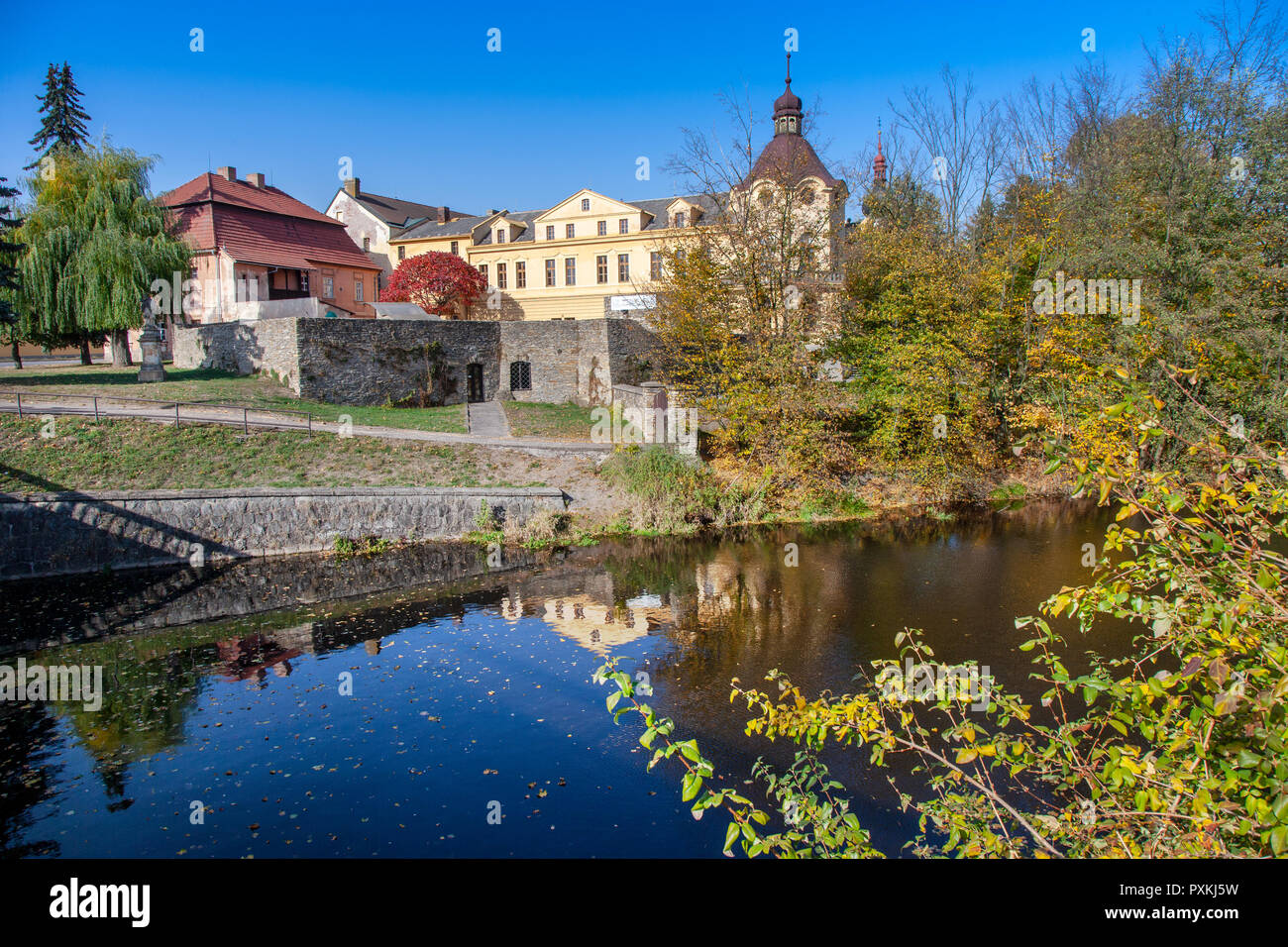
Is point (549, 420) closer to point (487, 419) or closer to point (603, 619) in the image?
point (487, 419)

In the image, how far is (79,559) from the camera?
1634cm

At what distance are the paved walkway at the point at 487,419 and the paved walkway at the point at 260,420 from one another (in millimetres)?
67

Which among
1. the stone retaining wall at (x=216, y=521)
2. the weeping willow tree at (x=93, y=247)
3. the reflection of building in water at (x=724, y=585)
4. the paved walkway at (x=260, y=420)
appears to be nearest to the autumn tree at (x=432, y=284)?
the weeping willow tree at (x=93, y=247)

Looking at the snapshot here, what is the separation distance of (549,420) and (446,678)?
18361 millimetres

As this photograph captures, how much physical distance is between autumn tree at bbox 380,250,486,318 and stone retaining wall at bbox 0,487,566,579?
22.8 m

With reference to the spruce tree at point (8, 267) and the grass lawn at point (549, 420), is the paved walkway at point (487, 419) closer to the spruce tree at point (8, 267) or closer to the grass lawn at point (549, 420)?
the grass lawn at point (549, 420)

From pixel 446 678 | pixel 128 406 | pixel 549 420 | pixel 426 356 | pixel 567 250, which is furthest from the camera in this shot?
pixel 567 250

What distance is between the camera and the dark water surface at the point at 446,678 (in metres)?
7.52

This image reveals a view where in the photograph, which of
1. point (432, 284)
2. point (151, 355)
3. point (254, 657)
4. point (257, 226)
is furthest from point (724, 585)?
point (257, 226)

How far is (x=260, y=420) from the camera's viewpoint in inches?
897

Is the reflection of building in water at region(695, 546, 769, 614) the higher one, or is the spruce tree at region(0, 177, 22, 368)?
the spruce tree at region(0, 177, 22, 368)

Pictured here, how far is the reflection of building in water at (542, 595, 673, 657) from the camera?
12.7m

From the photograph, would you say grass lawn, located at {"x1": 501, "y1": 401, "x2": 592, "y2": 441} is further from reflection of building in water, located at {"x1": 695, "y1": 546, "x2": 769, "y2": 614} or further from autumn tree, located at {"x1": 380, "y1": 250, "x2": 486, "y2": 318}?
autumn tree, located at {"x1": 380, "y1": 250, "x2": 486, "y2": 318}

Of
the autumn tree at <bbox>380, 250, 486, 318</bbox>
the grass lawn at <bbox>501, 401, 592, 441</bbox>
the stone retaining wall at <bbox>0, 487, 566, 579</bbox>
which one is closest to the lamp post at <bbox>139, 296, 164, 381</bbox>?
the stone retaining wall at <bbox>0, 487, 566, 579</bbox>
